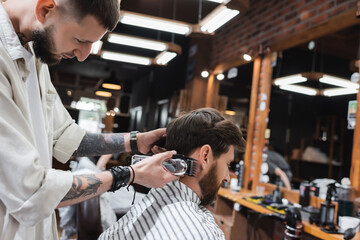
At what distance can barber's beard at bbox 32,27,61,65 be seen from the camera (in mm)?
1019

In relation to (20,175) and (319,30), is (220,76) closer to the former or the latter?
(319,30)

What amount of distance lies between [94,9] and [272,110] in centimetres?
325

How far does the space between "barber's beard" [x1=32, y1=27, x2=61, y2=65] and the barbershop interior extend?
23.0 inches

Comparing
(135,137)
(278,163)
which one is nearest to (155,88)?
(278,163)

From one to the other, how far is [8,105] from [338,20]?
9.93 feet

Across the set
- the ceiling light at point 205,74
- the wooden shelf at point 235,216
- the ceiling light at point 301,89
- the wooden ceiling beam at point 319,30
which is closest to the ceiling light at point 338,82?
the ceiling light at point 301,89

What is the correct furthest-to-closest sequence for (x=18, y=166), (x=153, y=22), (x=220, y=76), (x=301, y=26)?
(x=220, y=76) → (x=301, y=26) → (x=153, y=22) → (x=18, y=166)

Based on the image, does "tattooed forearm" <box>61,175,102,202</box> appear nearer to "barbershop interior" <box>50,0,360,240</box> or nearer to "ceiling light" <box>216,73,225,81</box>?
"barbershop interior" <box>50,0,360,240</box>

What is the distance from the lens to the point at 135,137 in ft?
5.02

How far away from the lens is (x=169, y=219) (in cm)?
121

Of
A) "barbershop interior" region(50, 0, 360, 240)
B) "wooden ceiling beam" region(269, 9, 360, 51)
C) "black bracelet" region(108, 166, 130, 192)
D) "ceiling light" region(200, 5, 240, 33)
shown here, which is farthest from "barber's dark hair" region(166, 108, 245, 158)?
"wooden ceiling beam" region(269, 9, 360, 51)

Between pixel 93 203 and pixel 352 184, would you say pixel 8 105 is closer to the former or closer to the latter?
pixel 93 203

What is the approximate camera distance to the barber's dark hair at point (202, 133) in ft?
4.54

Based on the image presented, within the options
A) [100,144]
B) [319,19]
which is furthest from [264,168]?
[100,144]
